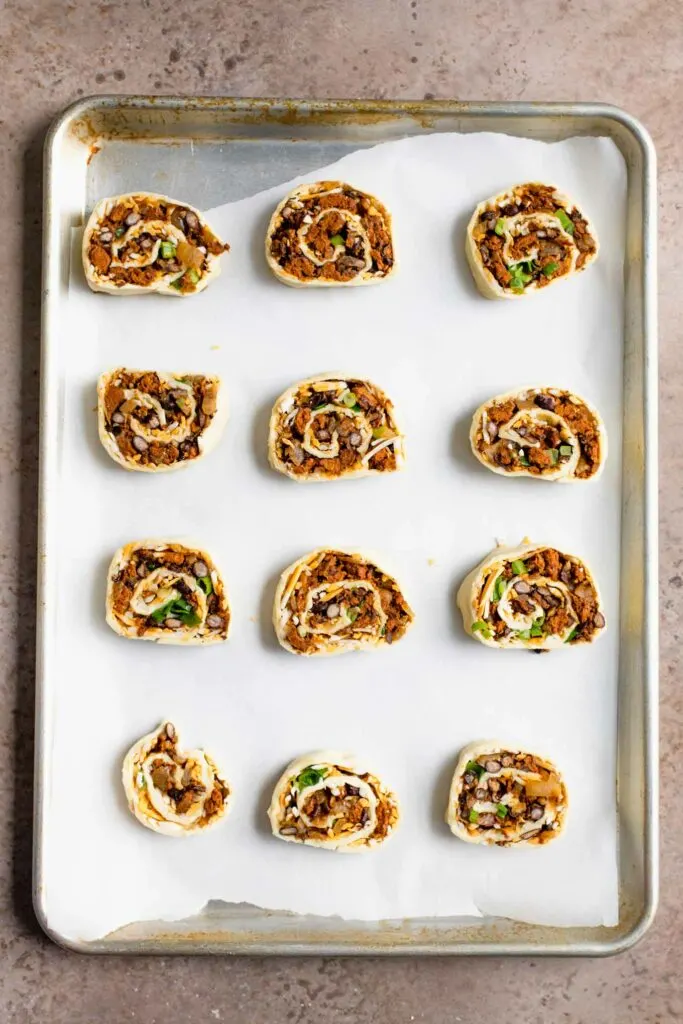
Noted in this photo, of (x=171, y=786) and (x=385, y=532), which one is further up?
Result: (x=385, y=532)

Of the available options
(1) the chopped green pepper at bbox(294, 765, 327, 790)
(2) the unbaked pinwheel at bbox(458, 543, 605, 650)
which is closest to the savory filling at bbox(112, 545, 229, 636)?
(1) the chopped green pepper at bbox(294, 765, 327, 790)

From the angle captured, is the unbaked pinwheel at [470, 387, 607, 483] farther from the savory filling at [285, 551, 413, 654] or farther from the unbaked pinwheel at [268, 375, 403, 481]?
the savory filling at [285, 551, 413, 654]

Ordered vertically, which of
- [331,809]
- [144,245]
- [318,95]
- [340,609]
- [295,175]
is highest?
[318,95]

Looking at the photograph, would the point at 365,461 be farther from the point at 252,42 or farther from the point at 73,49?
the point at 73,49

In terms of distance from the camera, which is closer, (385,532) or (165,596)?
(165,596)

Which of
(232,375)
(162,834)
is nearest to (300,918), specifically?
(162,834)

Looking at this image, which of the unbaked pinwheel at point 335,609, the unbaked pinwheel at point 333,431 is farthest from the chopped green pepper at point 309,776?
the unbaked pinwheel at point 333,431

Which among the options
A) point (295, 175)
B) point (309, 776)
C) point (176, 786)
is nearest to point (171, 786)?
point (176, 786)

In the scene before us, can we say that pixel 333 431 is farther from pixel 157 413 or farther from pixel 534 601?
pixel 534 601
